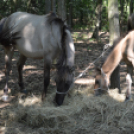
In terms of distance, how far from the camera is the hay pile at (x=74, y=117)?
2855mm

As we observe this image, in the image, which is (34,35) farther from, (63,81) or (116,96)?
(116,96)

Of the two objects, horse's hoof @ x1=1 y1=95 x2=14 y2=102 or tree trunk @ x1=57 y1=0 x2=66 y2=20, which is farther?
tree trunk @ x1=57 y1=0 x2=66 y2=20

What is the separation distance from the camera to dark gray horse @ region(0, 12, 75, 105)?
138 inches

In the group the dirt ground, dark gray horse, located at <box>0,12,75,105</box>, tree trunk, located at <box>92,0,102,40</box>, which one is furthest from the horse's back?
tree trunk, located at <box>92,0,102,40</box>

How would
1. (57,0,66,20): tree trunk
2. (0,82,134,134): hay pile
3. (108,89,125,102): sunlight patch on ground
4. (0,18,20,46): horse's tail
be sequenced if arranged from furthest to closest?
(57,0,66,20): tree trunk → (0,18,20,46): horse's tail → (108,89,125,102): sunlight patch on ground → (0,82,134,134): hay pile

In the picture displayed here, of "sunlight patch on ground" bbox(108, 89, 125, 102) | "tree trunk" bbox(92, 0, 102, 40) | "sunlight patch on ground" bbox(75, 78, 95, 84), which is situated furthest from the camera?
"tree trunk" bbox(92, 0, 102, 40)

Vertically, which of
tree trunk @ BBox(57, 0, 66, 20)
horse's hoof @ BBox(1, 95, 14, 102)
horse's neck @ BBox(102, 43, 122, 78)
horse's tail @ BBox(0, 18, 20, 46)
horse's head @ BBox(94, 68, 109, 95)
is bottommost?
horse's hoof @ BBox(1, 95, 14, 102)

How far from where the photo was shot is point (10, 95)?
13.9ft

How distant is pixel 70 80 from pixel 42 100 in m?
0.66

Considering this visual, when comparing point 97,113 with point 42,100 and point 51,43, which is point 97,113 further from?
point 51,43

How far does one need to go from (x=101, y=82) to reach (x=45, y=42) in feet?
3.88

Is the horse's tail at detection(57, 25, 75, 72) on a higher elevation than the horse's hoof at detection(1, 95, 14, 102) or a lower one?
higher

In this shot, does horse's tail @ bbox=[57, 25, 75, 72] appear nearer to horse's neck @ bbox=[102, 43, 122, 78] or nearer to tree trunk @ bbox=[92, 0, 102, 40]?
horse's neck @ bbox=[102, 43, 122, 78]

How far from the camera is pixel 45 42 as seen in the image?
371cm
